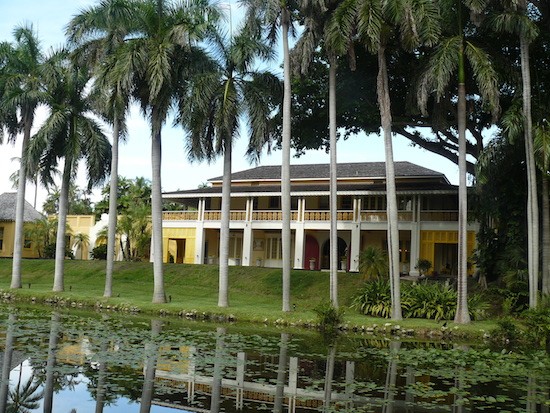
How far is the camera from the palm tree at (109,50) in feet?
90.9

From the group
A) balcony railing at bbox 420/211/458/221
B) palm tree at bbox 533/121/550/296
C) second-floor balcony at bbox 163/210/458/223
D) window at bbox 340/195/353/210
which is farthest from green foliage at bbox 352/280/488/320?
window at bbox 340/195/353/210

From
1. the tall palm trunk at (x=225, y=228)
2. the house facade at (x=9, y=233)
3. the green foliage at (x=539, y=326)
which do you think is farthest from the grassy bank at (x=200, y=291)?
the house facade at (x=9, y=233)

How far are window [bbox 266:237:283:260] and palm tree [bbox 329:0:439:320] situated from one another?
22.5 metres

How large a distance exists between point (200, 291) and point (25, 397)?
2613 cm

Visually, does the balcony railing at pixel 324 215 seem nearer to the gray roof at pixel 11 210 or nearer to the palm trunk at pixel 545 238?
the palm trunk at pixel 545 238

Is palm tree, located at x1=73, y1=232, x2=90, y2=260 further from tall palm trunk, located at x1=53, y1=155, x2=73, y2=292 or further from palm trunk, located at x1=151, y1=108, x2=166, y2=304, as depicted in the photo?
palm trunk, located at x1=151, y1=108, x2=166, y2=304

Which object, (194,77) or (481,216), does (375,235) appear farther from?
(194,77)

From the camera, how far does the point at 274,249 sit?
47781mm

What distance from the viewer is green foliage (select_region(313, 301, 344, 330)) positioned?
75.8 ft

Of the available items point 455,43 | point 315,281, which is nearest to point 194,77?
point 455,43

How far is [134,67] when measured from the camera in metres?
27.4

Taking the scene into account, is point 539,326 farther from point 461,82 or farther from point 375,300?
point 461,82

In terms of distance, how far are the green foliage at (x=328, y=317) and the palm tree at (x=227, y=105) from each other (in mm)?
5393

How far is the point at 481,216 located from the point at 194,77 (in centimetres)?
1422
